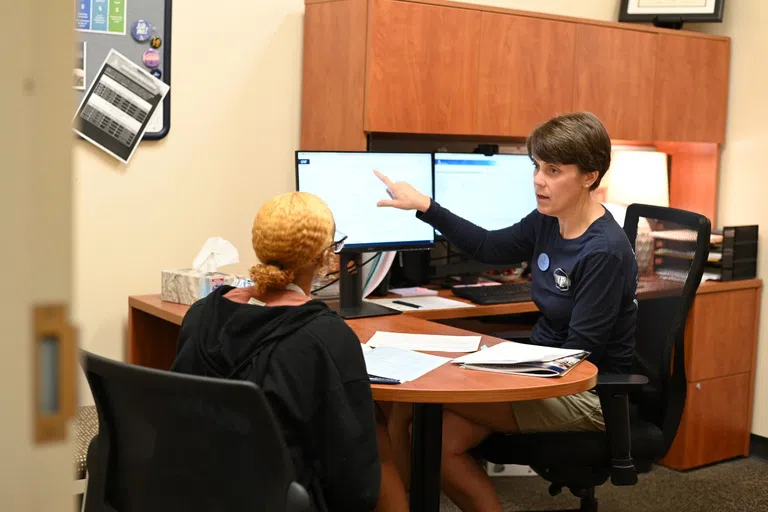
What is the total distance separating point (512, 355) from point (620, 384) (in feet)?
0.88

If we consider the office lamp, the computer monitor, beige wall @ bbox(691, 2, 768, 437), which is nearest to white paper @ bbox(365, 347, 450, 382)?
the computer monitor

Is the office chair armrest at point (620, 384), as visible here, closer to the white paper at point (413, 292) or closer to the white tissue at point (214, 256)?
the white paper at point (413, 292)

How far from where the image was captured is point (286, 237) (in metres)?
1.77

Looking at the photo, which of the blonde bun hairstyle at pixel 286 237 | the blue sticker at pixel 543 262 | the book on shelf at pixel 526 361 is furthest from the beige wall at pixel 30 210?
the blue sticker at pixel 543 262

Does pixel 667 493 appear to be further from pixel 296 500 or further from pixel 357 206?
pixel 296 500

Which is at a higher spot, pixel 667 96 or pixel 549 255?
pixel 667 96

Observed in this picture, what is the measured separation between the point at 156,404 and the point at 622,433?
1.21 metres

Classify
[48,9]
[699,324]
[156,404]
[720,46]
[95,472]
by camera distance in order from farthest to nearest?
[720,46] → [699,324] → [95,472] → [156,404] → [48,9]

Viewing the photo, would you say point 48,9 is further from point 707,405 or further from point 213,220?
point 707,405

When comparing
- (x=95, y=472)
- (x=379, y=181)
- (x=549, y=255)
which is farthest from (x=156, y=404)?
(x=379, y=181)

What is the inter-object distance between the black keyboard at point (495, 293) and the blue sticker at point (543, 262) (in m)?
0.53

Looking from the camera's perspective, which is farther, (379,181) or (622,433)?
(379,181)

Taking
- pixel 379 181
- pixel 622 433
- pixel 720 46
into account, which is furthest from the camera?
pixel 720 46

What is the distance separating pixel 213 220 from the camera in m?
3.23
